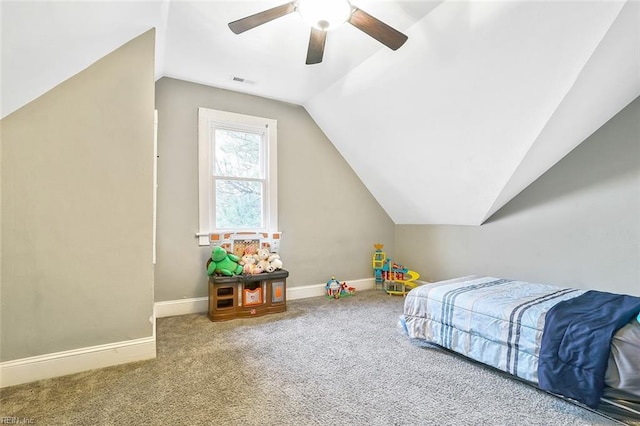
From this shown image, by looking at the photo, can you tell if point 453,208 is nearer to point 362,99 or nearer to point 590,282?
point 590,282

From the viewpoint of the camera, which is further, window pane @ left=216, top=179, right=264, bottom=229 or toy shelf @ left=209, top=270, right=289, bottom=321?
window pane @ left=216, top=179, right=264, bottom=229

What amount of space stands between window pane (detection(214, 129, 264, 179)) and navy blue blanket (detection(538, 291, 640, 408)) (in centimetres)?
305

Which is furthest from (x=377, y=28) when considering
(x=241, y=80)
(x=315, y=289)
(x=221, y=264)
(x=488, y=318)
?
(x=315, y=289)

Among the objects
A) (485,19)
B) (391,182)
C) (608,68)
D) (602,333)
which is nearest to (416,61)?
(485,19)

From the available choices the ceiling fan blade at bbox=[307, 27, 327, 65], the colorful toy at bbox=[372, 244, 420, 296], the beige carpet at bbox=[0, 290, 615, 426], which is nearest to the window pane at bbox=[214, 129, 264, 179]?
the ceiling fan blade at bbox=[307, 27, 327, 65]

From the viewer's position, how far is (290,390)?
1.78 metres

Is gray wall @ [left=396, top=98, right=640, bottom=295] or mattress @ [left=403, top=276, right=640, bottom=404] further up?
gray wall @ [left=396, top=98, right=640, bottom=295]

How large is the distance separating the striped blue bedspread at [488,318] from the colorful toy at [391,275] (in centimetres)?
145

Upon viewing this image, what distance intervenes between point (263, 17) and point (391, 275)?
3343 mm

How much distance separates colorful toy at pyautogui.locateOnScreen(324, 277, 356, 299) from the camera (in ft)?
12.9

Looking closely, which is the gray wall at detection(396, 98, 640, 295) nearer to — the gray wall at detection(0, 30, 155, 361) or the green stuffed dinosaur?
the green stuffed dinosaur

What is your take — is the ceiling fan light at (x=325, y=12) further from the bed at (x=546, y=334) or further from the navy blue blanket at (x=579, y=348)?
the navy blue blanket at (x=579, y=348)

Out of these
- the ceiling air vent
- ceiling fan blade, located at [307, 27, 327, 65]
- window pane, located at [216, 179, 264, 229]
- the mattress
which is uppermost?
the ceiling air vent

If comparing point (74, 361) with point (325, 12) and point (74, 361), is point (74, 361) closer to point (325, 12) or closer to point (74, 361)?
point (74, 361)
